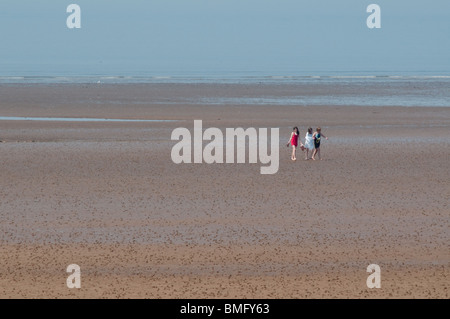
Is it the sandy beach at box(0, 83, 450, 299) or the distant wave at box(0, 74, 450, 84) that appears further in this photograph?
the distant wave at box(0, 74, 450, 84)

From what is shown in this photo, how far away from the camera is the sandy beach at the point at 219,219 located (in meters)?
12.6

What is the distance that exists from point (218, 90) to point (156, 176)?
4517cm

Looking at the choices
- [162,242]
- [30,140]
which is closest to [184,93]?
[30,140]

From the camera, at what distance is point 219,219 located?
56.0 ft

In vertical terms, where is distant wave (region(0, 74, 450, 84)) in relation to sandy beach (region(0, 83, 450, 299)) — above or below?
above

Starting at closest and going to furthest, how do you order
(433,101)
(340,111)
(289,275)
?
(289,275), (340,111), (433,101)

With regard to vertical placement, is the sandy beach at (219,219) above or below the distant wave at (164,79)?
below

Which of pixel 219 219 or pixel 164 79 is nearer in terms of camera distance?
pixel 219 219

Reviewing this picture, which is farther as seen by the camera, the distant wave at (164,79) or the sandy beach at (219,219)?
the distant wave at (164,79)

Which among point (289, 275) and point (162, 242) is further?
point (162, 242)

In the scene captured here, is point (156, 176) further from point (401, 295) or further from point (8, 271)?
point (401, 295)

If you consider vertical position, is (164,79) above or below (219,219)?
above

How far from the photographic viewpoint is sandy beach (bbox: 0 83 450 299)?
1263 cm

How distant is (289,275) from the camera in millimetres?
12992
